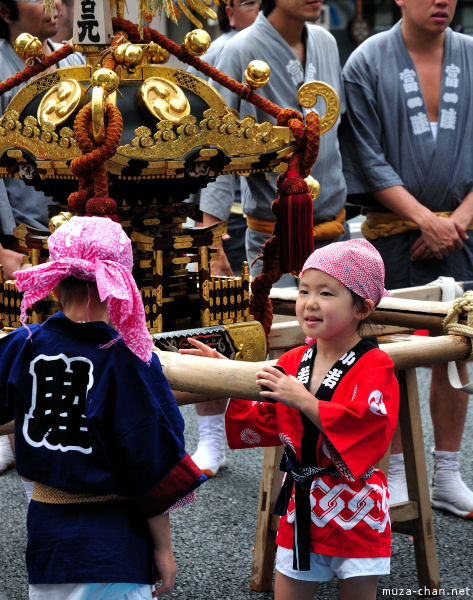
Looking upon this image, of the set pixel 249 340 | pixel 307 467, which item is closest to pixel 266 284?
pixel 249 340

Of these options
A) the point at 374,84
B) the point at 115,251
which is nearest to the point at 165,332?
the point at 115,251

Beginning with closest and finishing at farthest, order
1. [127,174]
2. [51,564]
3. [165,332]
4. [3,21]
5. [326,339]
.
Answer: [51,564] → [326,339] → [127,174] → [165,332] → [3,21]

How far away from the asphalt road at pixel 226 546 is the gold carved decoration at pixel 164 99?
1.33 metres

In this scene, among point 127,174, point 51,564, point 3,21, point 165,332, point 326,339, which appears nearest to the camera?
point 51,564

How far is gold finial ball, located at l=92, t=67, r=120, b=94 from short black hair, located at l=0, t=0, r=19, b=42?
1410mm

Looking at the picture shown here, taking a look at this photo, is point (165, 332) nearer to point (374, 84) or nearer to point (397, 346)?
point (397, 346)

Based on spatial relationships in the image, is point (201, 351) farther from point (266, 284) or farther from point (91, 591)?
point (91, 591)

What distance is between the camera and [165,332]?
238 cm

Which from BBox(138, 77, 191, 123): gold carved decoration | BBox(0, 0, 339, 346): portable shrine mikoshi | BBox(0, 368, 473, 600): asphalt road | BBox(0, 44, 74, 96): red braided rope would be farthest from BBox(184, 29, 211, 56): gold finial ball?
BBox(0, 368, 473, 600): asphalt road

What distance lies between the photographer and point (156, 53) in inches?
96.5

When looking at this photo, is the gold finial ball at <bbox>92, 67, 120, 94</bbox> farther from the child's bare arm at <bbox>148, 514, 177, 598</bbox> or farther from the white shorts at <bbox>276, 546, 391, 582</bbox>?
the white shorts at <bbox>276, 546, 391, 582</bbox>

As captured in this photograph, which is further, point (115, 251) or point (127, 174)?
point (127, 174)

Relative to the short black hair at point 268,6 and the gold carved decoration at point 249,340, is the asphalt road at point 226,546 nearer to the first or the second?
the gold carved decoration at point 249,340

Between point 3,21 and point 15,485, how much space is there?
168cm
